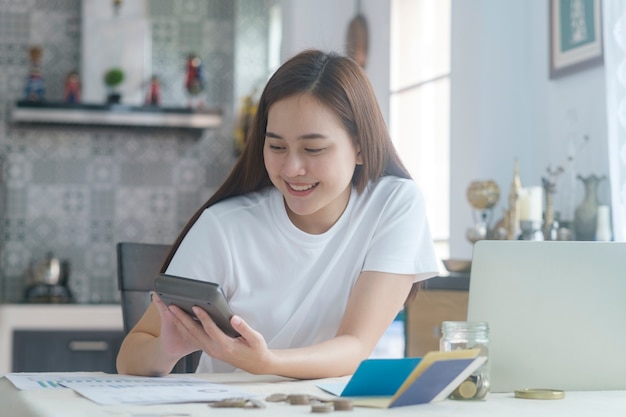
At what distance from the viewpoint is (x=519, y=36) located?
3.57 meters

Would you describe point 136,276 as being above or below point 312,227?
below

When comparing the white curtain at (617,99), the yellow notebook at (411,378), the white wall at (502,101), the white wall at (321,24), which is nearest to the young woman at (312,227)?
the yellow notebook at (411,378)

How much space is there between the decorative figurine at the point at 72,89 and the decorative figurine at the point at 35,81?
143mm

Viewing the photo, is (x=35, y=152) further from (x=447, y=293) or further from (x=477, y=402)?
(x=477, y=402)

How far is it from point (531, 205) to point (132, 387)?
199 centimetres

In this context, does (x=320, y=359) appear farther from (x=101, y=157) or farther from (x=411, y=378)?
(x=101, y=157)

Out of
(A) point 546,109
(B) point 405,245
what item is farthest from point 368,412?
(A) point 546,109

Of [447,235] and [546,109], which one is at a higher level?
[546,109]

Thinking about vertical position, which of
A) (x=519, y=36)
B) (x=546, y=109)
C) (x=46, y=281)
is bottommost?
(x=46, y=281)

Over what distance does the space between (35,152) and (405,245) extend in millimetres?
4150

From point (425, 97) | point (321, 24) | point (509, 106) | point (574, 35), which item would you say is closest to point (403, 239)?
point (574, 35)

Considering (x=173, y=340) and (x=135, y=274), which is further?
(x=135, y=274)

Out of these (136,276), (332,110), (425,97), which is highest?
(425,97)

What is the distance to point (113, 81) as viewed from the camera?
17.7 feet
